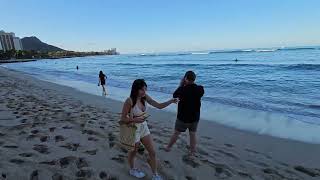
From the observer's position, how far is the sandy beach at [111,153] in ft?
16.2

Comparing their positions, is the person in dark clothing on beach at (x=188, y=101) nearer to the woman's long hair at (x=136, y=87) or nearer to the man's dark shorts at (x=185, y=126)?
the man's dark shorts at (x=185, y=126)

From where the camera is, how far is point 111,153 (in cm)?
578

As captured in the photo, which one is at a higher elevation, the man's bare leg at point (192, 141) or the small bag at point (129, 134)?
the small bag at point (129, 134)

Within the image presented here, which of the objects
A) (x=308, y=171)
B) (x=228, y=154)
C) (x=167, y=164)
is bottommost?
(x=308, y=171)

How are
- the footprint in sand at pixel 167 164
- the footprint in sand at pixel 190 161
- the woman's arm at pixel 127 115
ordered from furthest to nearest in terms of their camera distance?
the footprint in sand at pixel 190 161 → the footprint in sand at pixel 167 164 → the woman's arm at pixel 127 115

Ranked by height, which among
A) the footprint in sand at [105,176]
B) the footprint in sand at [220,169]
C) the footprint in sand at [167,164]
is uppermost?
the footprint in sand at [105,176]

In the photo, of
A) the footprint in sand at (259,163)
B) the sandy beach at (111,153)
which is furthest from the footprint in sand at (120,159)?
the footprint in sand at (259,163)

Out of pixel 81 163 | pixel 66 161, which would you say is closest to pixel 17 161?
pixel 66 161

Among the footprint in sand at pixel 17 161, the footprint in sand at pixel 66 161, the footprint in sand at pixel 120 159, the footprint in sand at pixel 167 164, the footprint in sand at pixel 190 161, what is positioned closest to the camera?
the footprint in sand at pixel 17 161

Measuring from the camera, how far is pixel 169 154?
244 inches

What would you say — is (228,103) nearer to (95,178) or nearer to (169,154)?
(169,154)

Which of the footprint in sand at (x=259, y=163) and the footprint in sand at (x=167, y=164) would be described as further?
the footprint in sand at (x=259, y=163)

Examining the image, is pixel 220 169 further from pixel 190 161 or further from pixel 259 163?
pixel 259 163

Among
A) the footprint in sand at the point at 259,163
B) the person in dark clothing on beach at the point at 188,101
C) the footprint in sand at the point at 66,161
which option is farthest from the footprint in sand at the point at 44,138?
the footprint in sand at the point at 259,163
